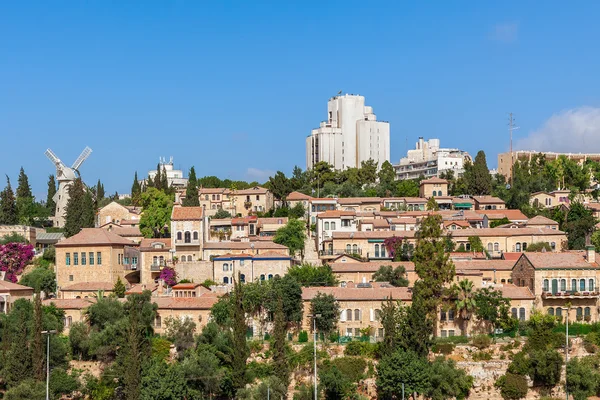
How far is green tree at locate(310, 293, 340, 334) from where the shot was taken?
192ft

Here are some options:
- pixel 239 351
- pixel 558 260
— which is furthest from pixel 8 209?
pixel 558 260

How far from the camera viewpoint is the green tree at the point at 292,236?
77.7 metres

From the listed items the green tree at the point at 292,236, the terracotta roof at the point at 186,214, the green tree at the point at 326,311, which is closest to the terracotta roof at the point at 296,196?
the green tree at the point at 292,236

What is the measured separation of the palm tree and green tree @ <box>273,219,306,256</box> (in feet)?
67.4

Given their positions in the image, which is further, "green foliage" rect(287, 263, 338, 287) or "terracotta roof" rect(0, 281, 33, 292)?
"green foliage" rect(287, 263, 338, 287)

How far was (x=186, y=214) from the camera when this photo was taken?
74.3 meters

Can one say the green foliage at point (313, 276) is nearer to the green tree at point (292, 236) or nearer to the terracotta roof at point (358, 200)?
the green tree at point (292, 236)

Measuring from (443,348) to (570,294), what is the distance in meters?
10.4

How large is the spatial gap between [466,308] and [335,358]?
9.68 meters

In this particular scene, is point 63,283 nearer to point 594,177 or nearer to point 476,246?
point 476,246

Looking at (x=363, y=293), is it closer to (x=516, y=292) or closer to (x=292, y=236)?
(x=516, y=292)

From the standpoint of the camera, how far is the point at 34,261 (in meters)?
78.3

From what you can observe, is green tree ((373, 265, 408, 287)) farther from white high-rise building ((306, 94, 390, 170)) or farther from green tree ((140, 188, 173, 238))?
white high-rise building ((306, 94, 390, 170))

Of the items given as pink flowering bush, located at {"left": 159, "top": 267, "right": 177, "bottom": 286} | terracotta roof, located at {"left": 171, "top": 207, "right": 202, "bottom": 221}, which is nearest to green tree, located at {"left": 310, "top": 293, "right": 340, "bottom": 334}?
pink flowering bush, located at {"left": 159, "top": 267, "right": 177, "bottom": 286}
